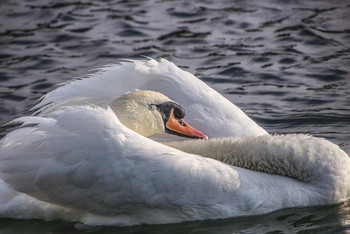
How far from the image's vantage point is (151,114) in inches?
267

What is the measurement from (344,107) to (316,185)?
304 cm

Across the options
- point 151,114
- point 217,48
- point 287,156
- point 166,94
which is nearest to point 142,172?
point 151,114

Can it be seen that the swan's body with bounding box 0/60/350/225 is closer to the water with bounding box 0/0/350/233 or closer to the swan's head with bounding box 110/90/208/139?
the swan's head with bounding box 110/90/208/139

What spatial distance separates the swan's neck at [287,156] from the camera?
644cm

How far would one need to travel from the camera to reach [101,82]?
24.6 ft

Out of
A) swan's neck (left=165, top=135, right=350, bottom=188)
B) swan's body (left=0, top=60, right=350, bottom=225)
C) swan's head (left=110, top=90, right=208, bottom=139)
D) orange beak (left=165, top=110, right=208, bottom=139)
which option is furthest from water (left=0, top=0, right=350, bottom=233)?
swan's head (left=110, top=90, right=208, bottom=139)

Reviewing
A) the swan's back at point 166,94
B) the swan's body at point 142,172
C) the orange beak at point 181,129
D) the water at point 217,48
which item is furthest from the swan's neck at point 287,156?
the water at point 217,48

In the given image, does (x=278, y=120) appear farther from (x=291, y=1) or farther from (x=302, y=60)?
(x=291, y=1)

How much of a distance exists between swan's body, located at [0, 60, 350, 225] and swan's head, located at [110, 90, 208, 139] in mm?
12

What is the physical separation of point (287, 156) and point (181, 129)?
1.04m

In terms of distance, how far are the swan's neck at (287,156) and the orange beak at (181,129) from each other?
26 centimetres

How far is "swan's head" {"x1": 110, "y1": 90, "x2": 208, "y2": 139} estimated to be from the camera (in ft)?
21.9

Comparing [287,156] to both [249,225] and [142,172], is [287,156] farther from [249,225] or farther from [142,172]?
[142,172]

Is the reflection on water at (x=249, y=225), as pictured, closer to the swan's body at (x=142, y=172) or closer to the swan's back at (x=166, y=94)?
the swan's body at (x=142, y=172)
